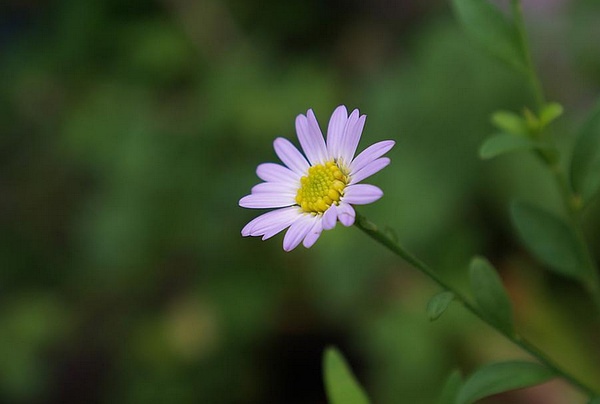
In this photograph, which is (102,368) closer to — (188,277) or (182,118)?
(188,277)

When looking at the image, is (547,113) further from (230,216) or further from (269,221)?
(230,216)

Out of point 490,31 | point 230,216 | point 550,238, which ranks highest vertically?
point 230,216

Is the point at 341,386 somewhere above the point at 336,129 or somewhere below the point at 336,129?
below

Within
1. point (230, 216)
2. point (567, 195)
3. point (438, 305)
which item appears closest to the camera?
point (438, 305)

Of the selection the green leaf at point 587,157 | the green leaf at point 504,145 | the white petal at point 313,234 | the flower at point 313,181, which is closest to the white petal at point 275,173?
the flower at point 313,181

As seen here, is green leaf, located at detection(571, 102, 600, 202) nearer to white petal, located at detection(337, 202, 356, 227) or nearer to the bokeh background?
white petal, located at detection(337, 202, 356, 227)

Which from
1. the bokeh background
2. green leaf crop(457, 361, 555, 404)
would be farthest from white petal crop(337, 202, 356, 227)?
the bokeh background

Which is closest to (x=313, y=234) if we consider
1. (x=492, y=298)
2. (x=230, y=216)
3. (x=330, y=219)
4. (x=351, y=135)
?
(x=330, y=219)

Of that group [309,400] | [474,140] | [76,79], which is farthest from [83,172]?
[474,140]
